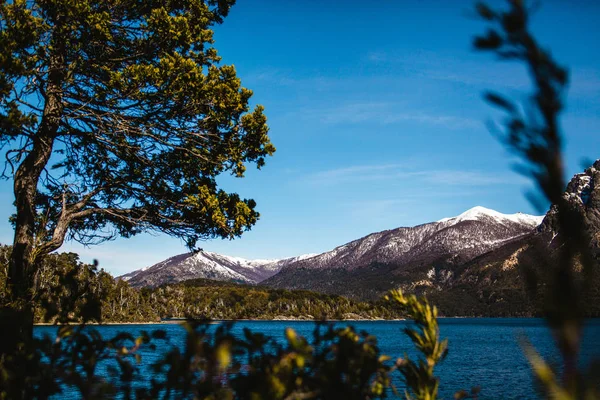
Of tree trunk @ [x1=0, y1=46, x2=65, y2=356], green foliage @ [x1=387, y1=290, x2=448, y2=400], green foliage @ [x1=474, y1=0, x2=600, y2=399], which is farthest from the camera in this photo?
tree trunk @ [x1=0, y1=46, x2=65, y2=356]

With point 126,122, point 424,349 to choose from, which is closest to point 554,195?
point 424,349

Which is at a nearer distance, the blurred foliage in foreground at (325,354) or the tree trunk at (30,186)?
the blurred foliage in foreground at (325,354)

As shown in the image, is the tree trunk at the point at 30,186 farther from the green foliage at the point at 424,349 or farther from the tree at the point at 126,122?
the green foliage at the point at 424,349

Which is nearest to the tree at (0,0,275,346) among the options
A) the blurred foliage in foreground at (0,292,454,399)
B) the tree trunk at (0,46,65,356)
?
the tree trunk at (0,46,65,356)

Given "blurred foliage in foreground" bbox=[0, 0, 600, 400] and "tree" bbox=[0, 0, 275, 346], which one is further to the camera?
"tree" bbox=[0, 0, 275, 346]

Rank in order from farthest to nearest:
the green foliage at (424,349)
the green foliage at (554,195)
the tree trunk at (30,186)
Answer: the tree trunk at (30,186), the green foliage at (424,349), the green foliage at (554,195)

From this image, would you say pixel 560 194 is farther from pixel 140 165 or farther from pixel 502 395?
pixel 502 395

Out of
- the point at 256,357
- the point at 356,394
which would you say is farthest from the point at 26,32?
the point at 356,394

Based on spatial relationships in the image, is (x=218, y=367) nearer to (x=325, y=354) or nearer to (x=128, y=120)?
(x=325, y=354)

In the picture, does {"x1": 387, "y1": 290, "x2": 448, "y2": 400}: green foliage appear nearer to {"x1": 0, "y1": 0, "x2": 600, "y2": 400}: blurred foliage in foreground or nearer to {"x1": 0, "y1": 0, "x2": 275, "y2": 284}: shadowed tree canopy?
{"x1": 0, "y1": 0, "x2": 600, "y2": 400}: blurred foliage in foreground

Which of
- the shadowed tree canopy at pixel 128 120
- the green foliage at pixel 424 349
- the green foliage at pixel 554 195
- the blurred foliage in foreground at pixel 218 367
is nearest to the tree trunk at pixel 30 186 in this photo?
the shadowed tree canopy at pixel 128 120

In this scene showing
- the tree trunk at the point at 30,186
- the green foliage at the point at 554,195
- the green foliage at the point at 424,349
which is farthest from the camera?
the tree trunk at the point at 30,186

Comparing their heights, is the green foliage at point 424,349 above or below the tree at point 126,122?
below

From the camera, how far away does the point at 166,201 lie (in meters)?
12.5
